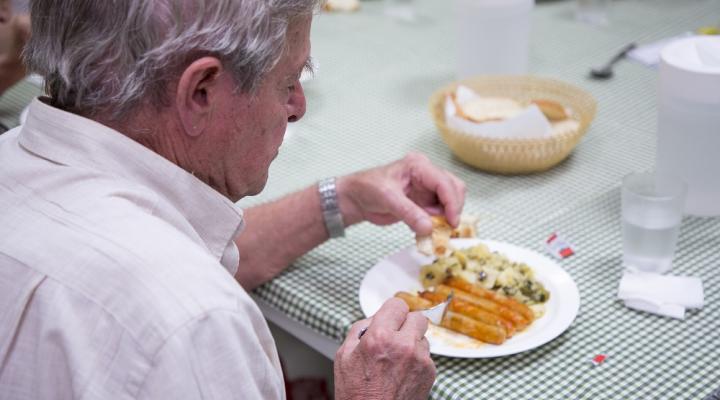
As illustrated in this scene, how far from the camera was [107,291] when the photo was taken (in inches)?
35.7

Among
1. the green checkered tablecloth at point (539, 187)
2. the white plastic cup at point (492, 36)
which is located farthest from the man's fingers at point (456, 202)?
the white plastic cup at point (492, 36)

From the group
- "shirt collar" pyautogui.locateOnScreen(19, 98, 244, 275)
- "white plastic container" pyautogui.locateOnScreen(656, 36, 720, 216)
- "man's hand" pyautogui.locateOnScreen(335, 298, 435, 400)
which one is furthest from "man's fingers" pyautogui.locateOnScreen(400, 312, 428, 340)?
"white plastic container" pyautogui.locateOnScreen(656, 36, 720, 216)

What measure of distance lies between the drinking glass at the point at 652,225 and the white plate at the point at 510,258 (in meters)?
0.14

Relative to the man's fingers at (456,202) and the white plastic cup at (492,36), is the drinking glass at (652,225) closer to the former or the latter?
the man's fingers at (456,202)

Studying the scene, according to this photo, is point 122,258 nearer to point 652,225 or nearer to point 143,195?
point 143,195

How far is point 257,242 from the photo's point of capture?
1.58 m

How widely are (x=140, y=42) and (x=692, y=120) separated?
1067mm

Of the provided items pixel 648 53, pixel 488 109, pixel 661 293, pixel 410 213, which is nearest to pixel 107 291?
pixel 410 213

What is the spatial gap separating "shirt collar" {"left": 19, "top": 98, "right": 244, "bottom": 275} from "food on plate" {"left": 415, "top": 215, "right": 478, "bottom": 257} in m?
0.51

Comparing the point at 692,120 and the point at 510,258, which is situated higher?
the point at 692,120

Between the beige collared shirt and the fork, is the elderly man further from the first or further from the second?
the fork

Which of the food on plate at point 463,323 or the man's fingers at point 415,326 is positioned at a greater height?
the man's fingers at point 415,326

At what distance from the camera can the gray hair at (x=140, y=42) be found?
0.95 meters

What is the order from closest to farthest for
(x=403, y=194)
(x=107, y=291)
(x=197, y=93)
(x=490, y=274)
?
(x=107, y=291)
(x=197, y=93)
(x=490, y=274)
(x=403, y=194)
